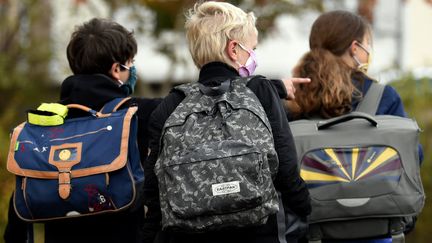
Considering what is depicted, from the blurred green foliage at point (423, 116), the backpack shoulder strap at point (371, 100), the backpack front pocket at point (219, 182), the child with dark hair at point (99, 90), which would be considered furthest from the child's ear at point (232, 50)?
the blurred green foliage at point (423, 116)

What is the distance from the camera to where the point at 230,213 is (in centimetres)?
325

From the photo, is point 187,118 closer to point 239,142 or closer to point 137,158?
point 239,142

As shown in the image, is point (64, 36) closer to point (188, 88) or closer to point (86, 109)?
point (86, 109)

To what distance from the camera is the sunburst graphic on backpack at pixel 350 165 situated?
389cm

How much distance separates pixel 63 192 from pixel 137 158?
0.36m

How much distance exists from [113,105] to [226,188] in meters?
1.00

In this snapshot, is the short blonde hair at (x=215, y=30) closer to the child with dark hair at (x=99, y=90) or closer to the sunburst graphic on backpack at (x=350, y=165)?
the child with dark hair at (x=99, y=90)

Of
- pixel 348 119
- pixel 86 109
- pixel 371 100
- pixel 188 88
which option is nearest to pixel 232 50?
pixel 188 88

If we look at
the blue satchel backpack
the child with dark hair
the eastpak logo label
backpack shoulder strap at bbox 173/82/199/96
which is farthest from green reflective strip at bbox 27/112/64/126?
the eastpak logo label

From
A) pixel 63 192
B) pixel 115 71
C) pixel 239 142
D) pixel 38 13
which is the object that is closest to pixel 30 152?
pixel 63 192

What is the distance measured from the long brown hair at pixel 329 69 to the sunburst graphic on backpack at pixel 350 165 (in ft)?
1.02

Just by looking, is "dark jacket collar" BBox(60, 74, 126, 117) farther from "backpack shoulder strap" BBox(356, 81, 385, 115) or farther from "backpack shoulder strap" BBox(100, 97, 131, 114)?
"backpack shoulder strap" BBox(356, 81, 385, 115)

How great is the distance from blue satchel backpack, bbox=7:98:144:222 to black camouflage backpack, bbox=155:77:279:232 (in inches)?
17.2

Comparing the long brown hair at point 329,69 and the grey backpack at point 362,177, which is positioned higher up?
the long brown hair at point 329,69
